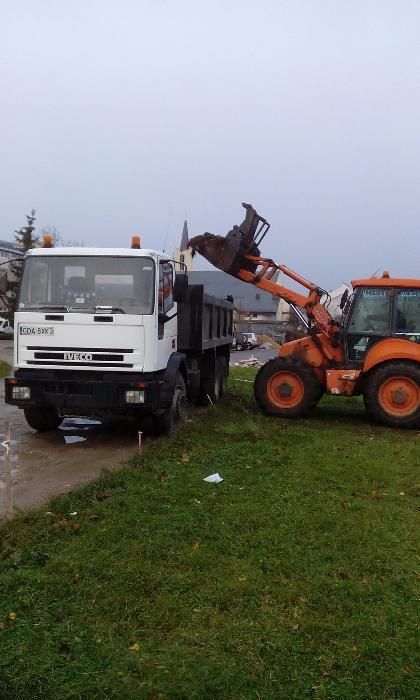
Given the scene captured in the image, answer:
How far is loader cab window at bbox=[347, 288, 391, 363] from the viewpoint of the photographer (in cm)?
1024

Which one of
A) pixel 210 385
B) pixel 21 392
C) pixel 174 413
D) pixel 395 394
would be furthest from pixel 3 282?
pixel 395 394

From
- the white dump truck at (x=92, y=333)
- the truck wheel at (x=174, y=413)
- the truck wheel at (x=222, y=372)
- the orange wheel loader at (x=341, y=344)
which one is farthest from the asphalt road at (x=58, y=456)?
the truck wheel at (x=222, y=372)

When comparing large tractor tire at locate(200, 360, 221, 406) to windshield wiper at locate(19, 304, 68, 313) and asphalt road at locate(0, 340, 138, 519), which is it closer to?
asphalt road at locate(0, 340, 138, 519)

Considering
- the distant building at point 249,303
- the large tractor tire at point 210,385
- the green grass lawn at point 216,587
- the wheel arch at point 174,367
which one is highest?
the distant building at point 249,303

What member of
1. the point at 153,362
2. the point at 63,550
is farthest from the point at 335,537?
the point at 153,362

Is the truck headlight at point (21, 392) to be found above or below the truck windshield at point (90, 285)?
below

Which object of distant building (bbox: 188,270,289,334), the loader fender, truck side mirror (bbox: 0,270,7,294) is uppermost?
distant building (bbox: 188,270,289,334)

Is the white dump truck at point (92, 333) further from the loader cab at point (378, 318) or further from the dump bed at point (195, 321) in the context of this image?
the loader cab at point (378, 318)

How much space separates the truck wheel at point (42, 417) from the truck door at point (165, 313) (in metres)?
1.95

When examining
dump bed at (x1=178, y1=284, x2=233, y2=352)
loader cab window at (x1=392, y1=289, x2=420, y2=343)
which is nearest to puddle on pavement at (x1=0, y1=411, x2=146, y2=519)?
dump bed at (x1=178, y1=284, x2=233, y2=352)

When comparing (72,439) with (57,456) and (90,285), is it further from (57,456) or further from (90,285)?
(90,285)

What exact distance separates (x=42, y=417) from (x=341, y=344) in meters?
5.07

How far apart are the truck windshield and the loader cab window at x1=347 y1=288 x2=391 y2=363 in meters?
3.82

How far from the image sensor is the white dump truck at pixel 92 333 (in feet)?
26.5
